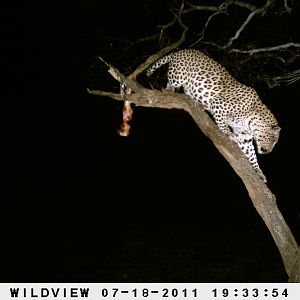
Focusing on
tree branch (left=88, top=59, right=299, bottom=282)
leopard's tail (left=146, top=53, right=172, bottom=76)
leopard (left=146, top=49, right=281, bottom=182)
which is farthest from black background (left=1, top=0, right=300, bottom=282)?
tree branch (left=88, top=59, right=299, bottom=282)

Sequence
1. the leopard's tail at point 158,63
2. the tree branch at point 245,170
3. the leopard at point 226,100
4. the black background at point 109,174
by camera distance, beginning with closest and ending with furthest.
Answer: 1. the tree branch at point 245,170
2. the leopard at point 226,100
3. the leopard's tail at point 158,63
4. the black background at point 109,174

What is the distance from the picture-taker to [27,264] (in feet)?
35.8

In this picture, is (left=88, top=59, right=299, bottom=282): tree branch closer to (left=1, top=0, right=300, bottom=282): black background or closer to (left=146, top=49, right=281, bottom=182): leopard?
(left=146, top=49, right=281, bottom=182): leopard

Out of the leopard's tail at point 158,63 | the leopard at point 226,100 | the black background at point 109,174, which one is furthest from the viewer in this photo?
the black background at point 109,174

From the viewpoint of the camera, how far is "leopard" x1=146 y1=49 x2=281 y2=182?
643cm

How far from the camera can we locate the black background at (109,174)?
33.4 ft

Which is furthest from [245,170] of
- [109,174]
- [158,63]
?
[109,174]

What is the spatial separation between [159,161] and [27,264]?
7.03 metres

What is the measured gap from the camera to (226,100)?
6.43 meters

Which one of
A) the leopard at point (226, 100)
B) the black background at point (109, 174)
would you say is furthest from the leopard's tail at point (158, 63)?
the black background at point (109, 174)

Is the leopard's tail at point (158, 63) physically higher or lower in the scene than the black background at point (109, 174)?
higher

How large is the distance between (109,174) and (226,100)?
10557 mm

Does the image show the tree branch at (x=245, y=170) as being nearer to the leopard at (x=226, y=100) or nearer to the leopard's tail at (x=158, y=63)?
the leopard at (x=226, y=100)

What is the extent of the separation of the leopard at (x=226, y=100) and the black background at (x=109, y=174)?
2.61ft
